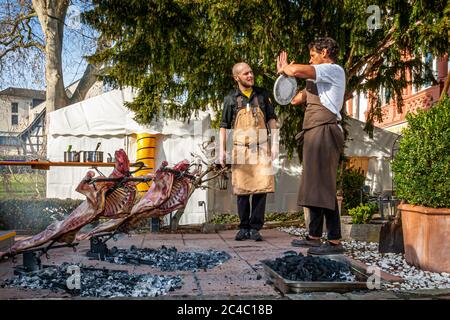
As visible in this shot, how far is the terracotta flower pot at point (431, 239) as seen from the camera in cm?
414

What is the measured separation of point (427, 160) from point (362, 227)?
7.01 ft

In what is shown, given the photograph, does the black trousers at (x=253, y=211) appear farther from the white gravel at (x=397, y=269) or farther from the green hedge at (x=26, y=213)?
the green hedge at (x=26, y=213)

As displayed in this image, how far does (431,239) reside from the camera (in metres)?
4.18

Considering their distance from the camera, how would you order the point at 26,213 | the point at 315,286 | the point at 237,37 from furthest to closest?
the point at 26,213, the point at 237,37, the point at 315,286

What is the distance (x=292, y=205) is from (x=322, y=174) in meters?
6.18

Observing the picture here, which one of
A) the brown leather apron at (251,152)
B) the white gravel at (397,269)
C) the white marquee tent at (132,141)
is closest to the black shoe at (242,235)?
the brown leather apron at (251,152)

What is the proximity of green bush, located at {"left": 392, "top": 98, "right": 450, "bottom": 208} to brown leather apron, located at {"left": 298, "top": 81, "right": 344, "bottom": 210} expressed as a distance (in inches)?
25.2

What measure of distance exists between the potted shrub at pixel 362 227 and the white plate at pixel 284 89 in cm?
223

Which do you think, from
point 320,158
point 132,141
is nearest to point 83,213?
point 320,158

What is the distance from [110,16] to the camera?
22.9 ft

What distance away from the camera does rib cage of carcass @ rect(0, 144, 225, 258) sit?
157 inches

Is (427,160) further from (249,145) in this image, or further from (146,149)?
(146,149)
